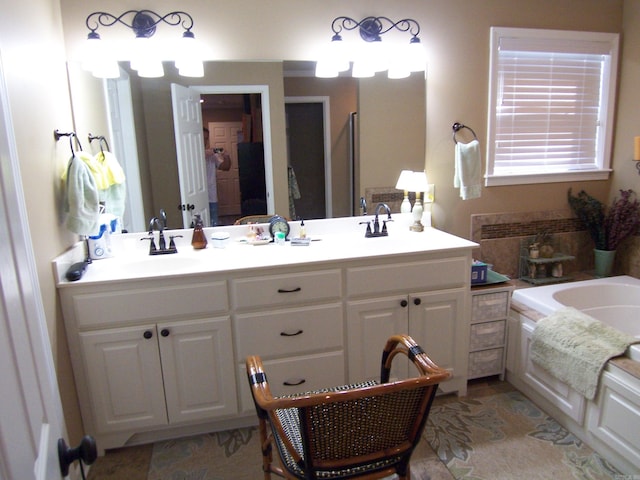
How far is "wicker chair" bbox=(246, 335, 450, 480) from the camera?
3.56ft

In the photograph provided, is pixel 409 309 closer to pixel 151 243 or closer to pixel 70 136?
pixel 151 243

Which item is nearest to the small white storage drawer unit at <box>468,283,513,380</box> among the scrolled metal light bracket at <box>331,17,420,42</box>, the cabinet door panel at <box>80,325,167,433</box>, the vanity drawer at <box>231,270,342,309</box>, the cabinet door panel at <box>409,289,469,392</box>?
the cabinet door panel at <box>409,289,469,392</box>

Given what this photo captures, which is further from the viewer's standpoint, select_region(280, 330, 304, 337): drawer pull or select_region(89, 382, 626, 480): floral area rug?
select_region(280, 330, 304, 337): drawer pull

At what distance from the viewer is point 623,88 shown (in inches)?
113

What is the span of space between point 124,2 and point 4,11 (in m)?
0.77

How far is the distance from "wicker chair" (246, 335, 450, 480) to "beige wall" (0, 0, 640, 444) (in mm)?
1143

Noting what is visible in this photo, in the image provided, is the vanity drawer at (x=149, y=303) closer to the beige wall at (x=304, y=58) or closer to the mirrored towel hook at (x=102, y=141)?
the beige wall at (x=304, y=58)

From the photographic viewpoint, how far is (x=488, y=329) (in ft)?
8.02

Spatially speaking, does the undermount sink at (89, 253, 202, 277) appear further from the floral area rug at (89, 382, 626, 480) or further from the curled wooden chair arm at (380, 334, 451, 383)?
the curled wooden chair arm at (380, 334, 451, 383)

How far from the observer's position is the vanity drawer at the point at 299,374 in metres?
2.11

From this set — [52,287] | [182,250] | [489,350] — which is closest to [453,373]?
[489,350]

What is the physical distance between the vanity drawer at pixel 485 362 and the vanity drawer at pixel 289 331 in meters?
0.82

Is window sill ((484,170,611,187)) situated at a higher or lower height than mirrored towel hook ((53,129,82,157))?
lower

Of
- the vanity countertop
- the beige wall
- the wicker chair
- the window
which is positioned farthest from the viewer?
the window
